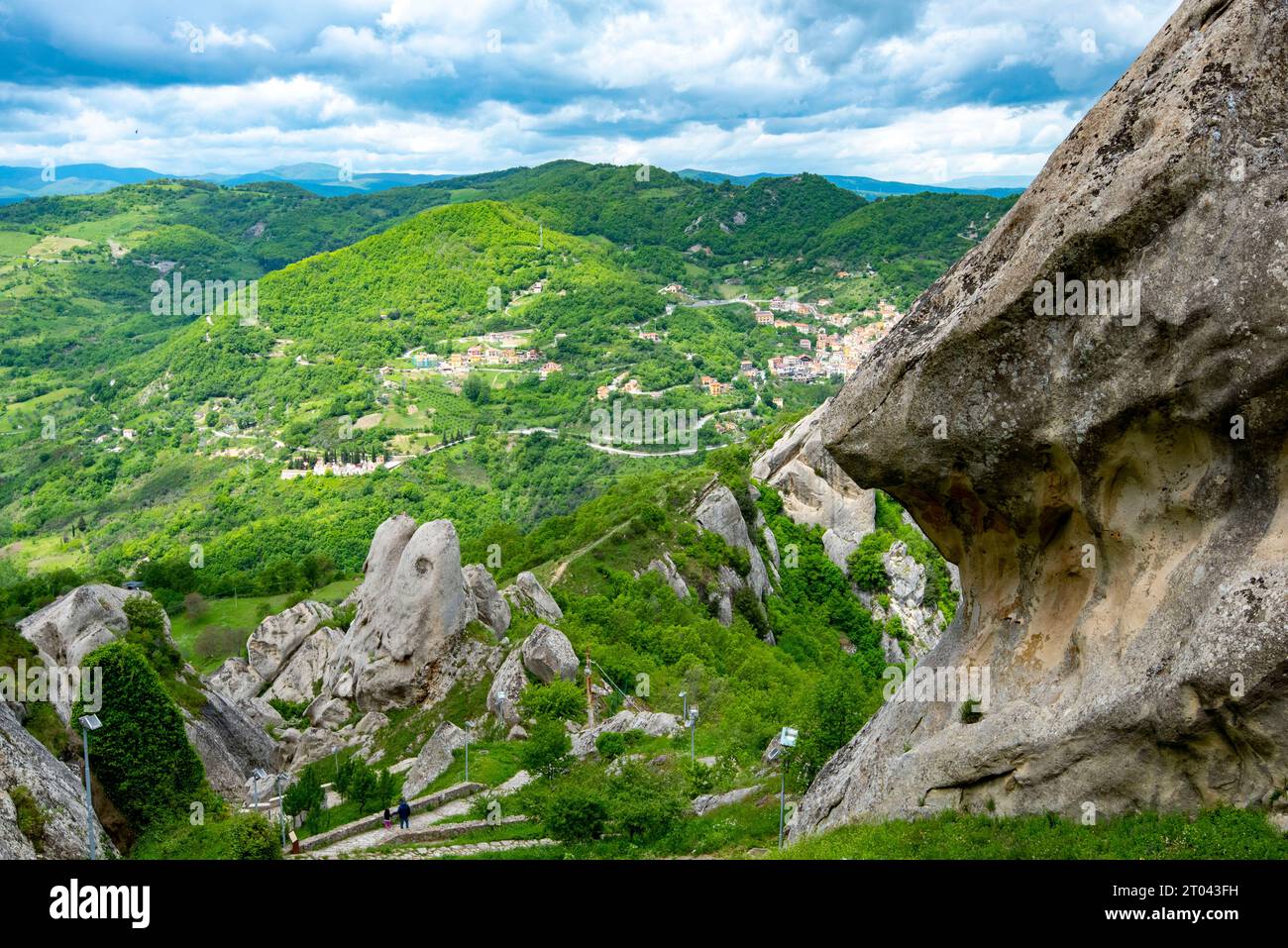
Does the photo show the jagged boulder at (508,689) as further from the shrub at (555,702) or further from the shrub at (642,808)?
the shrub at (642,808)

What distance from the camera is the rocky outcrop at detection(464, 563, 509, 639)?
43.7 meters

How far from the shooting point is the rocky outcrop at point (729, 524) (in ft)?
195

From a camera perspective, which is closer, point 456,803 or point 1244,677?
point 1244,677

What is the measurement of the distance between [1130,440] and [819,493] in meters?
54.4

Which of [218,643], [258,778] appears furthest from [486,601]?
[218,643]

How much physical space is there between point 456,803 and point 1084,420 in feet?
78.5

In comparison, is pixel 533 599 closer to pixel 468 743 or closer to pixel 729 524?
pixel 468 743

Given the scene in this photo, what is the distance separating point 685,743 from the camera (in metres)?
33.6

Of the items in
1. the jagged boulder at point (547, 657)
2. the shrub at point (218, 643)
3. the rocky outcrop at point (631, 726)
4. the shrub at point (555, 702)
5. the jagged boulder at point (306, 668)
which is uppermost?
the jagged boulder at point (547, 657)

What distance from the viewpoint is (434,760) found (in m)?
33.1

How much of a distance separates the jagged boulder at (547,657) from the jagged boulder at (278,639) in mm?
19297

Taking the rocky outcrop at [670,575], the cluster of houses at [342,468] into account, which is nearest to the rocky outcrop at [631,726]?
the rocky outcrop at [670,575]

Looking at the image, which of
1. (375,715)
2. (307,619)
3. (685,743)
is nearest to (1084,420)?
(685,743)
